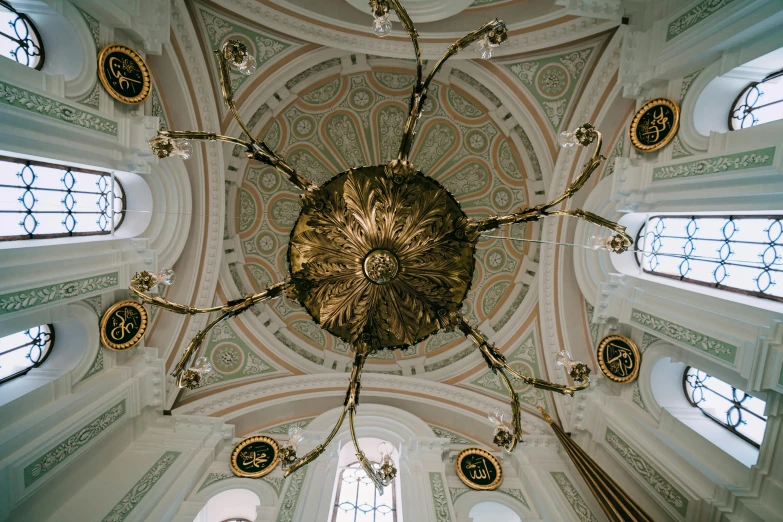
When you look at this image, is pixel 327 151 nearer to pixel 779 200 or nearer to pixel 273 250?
pixel 273 250

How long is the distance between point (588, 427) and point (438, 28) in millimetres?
6996

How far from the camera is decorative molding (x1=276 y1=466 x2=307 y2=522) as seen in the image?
5.79 m

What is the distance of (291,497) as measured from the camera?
6043mm

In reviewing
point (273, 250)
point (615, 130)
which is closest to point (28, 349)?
point (273, 250)

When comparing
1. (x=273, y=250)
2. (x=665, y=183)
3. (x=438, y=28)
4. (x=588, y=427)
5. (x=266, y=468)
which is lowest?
(x=266, y=468)

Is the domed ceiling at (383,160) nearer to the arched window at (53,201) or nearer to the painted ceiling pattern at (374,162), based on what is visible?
the painted ceiling pattern at (374,162)

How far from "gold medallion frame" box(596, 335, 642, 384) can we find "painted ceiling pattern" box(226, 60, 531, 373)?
2.22m

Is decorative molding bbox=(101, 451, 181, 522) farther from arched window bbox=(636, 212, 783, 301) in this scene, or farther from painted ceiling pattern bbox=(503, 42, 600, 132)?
painted ceiling pattern bbox=(503, 42, 600, 132)

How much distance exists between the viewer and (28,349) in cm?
538


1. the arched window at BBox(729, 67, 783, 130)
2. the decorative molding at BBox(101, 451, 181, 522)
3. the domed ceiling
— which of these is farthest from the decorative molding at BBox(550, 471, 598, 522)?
the decorative molding at BBox(101, 451, 181, 522)

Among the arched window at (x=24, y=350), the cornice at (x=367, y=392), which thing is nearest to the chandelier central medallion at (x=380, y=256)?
the arched window at (x=24, y=350)

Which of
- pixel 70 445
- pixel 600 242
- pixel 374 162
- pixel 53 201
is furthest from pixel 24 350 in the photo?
pixel 600 242

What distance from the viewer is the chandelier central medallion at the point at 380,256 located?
348 centimetres

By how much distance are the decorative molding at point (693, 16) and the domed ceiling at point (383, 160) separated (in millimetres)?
1505
